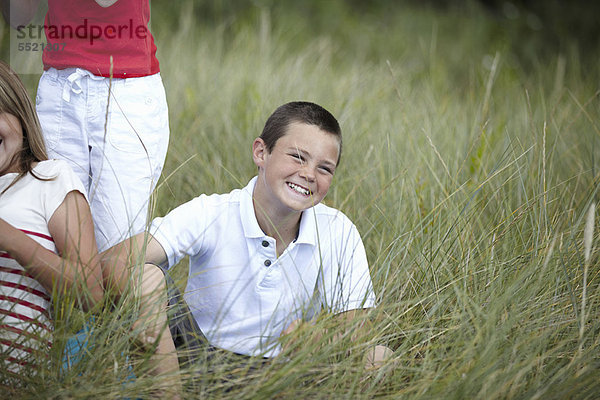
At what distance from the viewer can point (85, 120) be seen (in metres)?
1.81

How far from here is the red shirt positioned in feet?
5.93

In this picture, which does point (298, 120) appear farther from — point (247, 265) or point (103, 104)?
point (103, 104)

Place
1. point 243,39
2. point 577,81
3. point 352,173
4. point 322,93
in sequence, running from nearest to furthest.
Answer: point 352,173
point 322,93
point 577,81
point 243,39

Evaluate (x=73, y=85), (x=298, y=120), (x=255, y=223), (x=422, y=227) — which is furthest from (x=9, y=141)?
(x=422, y=227)

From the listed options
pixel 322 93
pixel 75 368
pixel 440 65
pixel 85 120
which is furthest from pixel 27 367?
pixel 440 65

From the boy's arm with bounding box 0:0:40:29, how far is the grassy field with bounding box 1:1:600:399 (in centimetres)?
69

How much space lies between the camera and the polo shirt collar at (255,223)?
5.84ft

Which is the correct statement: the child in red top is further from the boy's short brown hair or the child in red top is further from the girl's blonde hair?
the boy's short brown hair

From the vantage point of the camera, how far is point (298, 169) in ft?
5.90

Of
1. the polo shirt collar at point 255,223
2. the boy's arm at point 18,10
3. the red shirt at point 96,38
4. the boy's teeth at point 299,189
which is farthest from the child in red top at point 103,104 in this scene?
the boy's teeth at point 299,189

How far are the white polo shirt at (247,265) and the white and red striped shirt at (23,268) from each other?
0.29 meters

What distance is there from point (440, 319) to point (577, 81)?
3147 millimetres

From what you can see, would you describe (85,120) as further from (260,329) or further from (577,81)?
(577,81)

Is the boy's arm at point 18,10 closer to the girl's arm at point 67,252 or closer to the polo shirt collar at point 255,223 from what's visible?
the girl's arm at point 67,252
